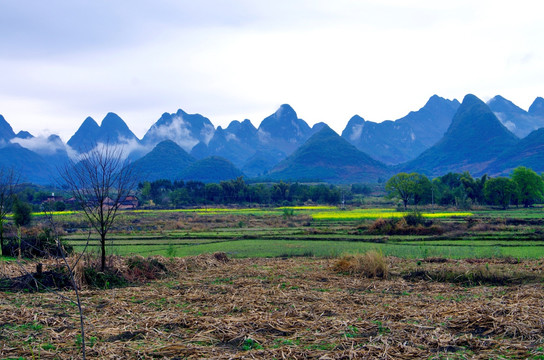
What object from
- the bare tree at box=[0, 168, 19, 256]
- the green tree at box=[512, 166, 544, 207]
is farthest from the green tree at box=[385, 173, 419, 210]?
the bare tree at box=[0, 168, 19, 256]

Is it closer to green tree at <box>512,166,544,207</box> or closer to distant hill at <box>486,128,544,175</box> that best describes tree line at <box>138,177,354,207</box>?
green tree at <box>512,166,544,207</box>

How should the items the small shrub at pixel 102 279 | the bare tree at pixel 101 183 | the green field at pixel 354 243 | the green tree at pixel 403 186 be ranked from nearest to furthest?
the small shrub at pixel 102 279, the bare tree at pixel 101 183, the green field at pixel 354 243, the green tree at pixel 403 186

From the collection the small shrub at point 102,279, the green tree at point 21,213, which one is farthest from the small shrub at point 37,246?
the green tree at point 21,213

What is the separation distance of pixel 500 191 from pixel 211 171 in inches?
5035

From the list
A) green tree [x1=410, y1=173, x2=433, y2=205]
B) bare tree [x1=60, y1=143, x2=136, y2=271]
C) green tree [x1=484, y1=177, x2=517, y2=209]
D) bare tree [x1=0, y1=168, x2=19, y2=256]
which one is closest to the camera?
bare tree [x1=60, y1=143, x2=136, y2=271]

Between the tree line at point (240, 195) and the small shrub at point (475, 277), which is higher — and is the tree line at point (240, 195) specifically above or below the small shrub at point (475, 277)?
above

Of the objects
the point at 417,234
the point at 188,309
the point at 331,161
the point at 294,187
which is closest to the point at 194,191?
the point at 294,187

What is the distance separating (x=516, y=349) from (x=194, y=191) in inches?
3177

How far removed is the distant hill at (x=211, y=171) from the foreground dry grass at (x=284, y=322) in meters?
161

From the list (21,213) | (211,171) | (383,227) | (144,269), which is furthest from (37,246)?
(211,171)

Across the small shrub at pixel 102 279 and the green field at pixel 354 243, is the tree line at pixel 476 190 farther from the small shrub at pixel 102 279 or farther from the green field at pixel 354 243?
the small shrub at pixel 102 279

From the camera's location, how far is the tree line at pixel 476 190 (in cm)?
5922

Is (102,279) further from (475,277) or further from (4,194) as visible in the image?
(4,194)

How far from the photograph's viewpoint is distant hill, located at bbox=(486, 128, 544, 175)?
146750mm
